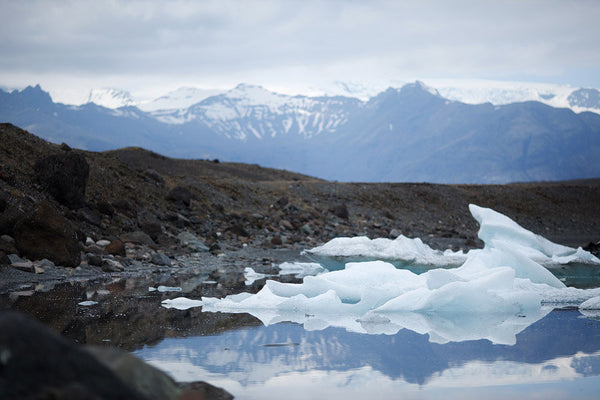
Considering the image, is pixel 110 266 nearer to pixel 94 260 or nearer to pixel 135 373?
pixel 94 260

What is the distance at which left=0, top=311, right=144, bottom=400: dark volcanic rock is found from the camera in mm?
2381

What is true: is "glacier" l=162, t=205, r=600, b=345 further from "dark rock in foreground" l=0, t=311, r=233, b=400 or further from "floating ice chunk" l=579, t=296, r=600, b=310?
"dark rock in foreground" l=0, t=311, r=233, b=400

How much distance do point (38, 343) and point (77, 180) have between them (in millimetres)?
14225

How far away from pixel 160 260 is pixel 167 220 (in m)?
5.58

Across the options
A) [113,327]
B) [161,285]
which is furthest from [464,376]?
[161,285]

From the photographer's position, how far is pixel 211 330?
6750 mm

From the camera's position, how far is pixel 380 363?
5230 mm

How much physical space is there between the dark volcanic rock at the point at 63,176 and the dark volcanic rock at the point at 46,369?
546 inches

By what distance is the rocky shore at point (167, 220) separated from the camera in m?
11.8

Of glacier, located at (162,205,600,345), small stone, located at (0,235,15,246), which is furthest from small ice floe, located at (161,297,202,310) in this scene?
small stone, located at (0,235,15,246)

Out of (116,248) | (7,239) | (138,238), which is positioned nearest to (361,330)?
(7,239)

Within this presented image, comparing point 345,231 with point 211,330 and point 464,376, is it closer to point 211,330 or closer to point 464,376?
point 211,330

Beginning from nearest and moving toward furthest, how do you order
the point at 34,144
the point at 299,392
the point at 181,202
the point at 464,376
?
the point at 299,392 → the point at 464,376 → the point at 34,144 → the point at 181,202

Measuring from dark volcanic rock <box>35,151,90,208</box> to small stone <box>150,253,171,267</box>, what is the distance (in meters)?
3.24
